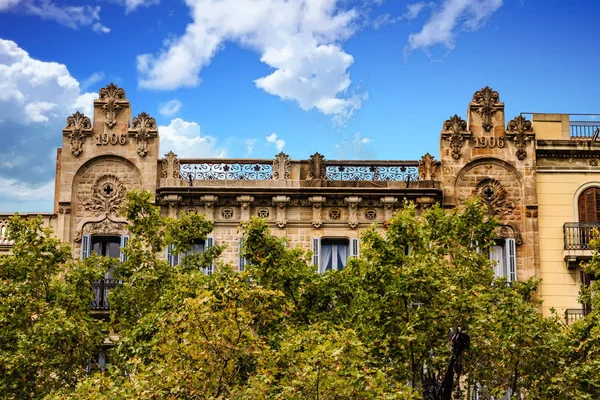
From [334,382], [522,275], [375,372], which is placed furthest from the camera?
[522,275]

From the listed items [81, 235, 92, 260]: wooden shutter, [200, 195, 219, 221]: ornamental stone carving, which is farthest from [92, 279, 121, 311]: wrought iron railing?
[200, 195, 219, 221]: ornamental stone carving

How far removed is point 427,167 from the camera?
1240 inches

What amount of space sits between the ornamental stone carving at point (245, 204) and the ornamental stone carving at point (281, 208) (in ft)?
2.48

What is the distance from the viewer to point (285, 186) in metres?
31.1

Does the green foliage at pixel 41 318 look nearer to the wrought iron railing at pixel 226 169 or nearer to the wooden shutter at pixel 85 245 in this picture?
the wooden shutter at pixel 85 245

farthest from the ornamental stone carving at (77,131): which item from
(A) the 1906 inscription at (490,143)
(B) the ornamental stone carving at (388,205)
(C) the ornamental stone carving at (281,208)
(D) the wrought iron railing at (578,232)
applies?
(D) the wrought iron railing at (578,232)

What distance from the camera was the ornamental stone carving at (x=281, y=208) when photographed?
30.8 metres

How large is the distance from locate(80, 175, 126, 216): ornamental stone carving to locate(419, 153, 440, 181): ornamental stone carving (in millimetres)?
9184

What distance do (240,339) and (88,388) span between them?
3.17 metres

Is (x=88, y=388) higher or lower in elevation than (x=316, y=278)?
lower

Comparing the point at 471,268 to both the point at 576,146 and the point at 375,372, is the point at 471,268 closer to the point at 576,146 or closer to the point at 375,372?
the point at 375,372

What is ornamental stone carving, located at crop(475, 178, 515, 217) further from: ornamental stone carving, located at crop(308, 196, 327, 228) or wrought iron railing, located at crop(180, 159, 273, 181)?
wrought iron railing, located at crop(180, 159, 273, 181)

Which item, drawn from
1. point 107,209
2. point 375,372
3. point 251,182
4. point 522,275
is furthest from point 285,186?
point 375,372

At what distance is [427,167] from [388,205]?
71.0 inches
